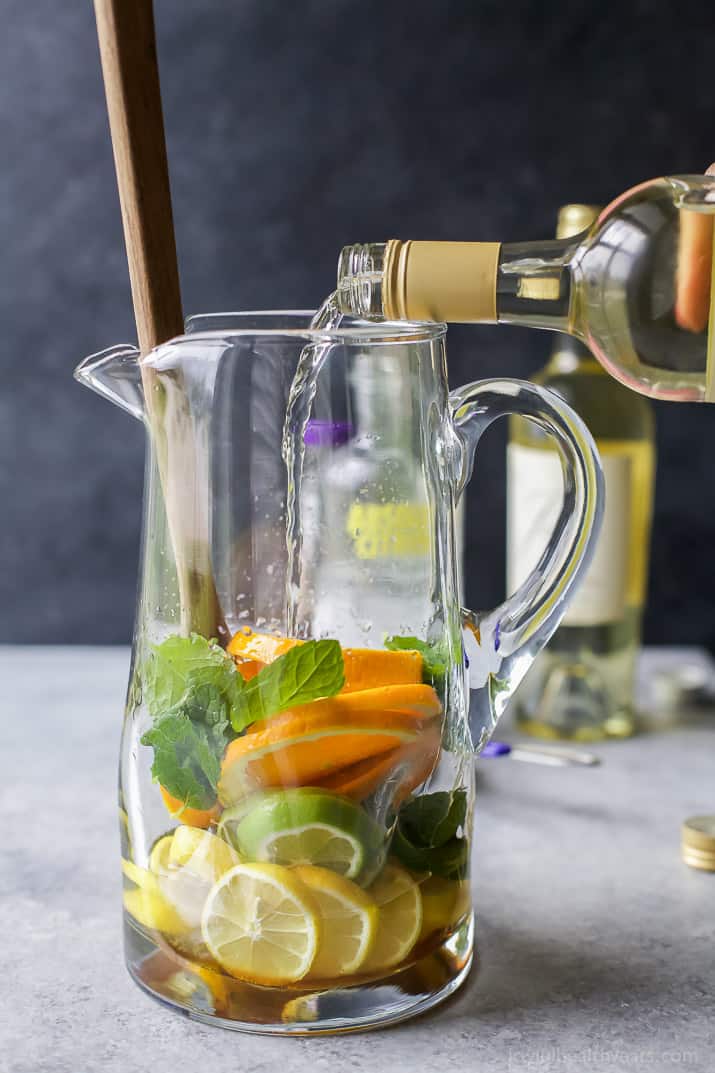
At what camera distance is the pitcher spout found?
21.9 inches

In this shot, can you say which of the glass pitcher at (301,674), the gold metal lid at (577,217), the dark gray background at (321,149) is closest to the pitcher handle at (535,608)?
the glass pitcher at (301,674)

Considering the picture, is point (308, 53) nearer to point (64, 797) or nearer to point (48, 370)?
point (48, 370)

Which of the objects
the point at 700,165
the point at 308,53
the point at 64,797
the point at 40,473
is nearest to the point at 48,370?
the point at 40,473

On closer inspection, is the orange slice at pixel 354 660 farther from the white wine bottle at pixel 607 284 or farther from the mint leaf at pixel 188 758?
the white wine bottle at pixel 607 284

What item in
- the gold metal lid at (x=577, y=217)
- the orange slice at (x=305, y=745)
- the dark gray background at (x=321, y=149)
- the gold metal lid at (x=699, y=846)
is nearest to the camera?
the orange slice at (x=305, y=745)

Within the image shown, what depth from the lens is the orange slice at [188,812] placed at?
51 centimetres

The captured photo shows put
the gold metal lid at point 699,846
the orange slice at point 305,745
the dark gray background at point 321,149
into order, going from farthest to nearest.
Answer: the dark gray background at point 321,149
the gold metal lid at point 699,846
the orange slice at point 305,745

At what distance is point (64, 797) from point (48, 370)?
1.66 feet

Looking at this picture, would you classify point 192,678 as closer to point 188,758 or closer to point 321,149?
point 188,758

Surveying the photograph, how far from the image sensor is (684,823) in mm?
757

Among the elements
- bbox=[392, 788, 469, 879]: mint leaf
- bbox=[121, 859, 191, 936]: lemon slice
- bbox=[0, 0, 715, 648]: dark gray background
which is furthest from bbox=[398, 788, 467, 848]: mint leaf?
bbox=[0, 0, 715, 648]: dark gray background

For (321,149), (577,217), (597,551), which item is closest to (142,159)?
(577,217)

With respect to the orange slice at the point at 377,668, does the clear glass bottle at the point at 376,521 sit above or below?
above

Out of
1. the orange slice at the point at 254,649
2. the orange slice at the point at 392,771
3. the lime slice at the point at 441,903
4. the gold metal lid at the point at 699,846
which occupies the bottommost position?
the gold metal lid at the point at 699,846
